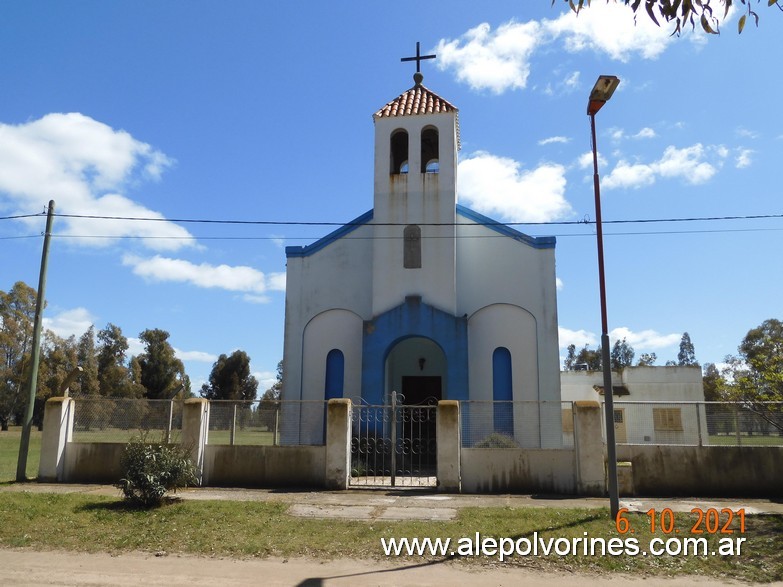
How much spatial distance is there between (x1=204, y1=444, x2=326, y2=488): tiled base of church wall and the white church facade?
4210 millimetres

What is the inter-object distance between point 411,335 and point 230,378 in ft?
180

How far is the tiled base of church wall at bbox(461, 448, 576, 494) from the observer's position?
526 inches

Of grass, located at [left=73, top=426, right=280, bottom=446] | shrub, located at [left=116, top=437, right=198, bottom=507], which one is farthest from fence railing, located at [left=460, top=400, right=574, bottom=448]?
shrub, located at [left=116, top=437, right=198, bottom=507]

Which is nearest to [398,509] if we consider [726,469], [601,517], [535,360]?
[601,517]

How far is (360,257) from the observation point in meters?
21.2

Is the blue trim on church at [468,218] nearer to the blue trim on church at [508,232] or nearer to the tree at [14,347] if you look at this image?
the blue trim on church at [508,232]

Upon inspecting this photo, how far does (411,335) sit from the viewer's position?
751 inches

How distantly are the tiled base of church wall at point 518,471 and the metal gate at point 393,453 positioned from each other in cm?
111

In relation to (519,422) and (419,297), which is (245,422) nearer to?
(419,297)

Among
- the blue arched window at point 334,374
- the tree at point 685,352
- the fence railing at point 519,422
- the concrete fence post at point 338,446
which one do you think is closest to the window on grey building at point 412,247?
the blue arched window at point 334,374

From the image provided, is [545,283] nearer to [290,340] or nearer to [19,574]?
[290,340]

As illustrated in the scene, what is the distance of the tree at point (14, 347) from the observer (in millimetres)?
58062

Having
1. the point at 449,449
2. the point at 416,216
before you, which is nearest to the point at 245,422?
the point at 449,449

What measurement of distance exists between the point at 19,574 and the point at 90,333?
6822 centimetres
